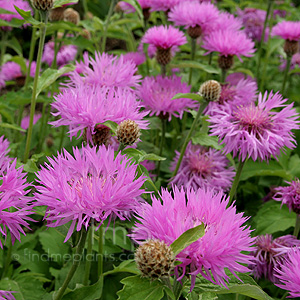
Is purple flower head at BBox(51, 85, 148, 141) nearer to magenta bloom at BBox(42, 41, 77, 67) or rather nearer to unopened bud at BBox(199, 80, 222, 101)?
unopened bud at BBox(199, 80, 222, 101)

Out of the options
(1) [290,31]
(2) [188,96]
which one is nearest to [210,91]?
(2) [188,96]

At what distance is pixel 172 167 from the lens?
2139mm

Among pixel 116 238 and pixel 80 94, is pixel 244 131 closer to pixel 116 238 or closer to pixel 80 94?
pixel 80 94

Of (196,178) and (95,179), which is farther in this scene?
(196,178)

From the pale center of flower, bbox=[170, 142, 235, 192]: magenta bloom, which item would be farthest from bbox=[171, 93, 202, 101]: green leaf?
bbox=[170, 142, 235, 192]: magenta bloom

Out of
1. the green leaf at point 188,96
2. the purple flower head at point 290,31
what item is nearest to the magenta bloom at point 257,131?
the green leaf at point 188,96

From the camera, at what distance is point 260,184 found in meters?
2.47

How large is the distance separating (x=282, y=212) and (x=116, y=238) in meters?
0.77

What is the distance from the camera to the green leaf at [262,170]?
1.97 m

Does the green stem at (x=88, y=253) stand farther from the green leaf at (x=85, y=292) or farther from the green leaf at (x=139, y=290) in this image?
the green leaf at (x=139, y=290)

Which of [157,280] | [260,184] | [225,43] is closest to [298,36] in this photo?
[225,43]

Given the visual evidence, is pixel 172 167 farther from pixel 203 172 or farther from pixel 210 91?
pixel 210 91

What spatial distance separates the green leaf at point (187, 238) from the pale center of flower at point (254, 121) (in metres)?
0.73

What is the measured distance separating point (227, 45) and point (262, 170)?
2.40ft
